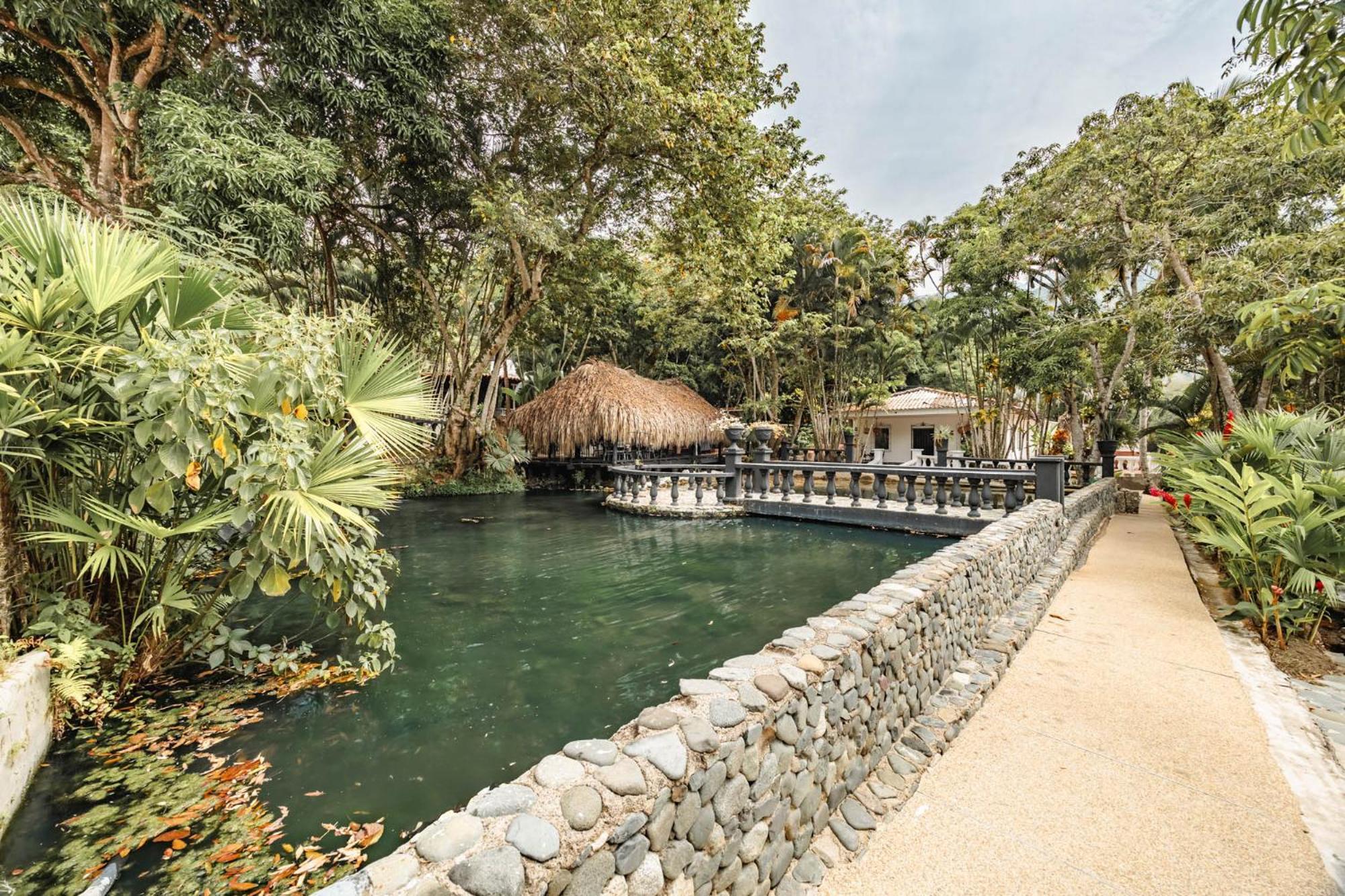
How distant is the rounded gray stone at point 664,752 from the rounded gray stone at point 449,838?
0.45 meters

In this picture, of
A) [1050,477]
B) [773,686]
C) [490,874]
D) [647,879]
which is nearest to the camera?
[490,874]

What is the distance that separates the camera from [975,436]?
49.8ft

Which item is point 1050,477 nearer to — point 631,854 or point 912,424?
point 631,854

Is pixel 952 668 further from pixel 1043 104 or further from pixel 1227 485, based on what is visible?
pixel 1043 104

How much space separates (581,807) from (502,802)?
0.68 ft

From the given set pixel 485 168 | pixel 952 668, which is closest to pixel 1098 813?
pixel 952 668

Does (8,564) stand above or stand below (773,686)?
above

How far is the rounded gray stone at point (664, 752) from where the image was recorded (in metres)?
1.46

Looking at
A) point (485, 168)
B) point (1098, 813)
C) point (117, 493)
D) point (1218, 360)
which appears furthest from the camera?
point (485, 168)

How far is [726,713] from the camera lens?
1.72 m

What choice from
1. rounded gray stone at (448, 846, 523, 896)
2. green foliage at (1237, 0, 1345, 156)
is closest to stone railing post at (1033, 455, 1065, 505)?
green foliage at (1237, 0, 1345, 156)

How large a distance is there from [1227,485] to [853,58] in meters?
10.7

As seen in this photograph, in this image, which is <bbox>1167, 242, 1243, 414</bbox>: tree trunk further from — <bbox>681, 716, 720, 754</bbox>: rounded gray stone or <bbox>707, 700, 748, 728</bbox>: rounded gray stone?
<bbox>681, 716, 720, 754</bbox>: rounded gray stone

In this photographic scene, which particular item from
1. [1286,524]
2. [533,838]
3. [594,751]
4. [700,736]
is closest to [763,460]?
[1286,524]
